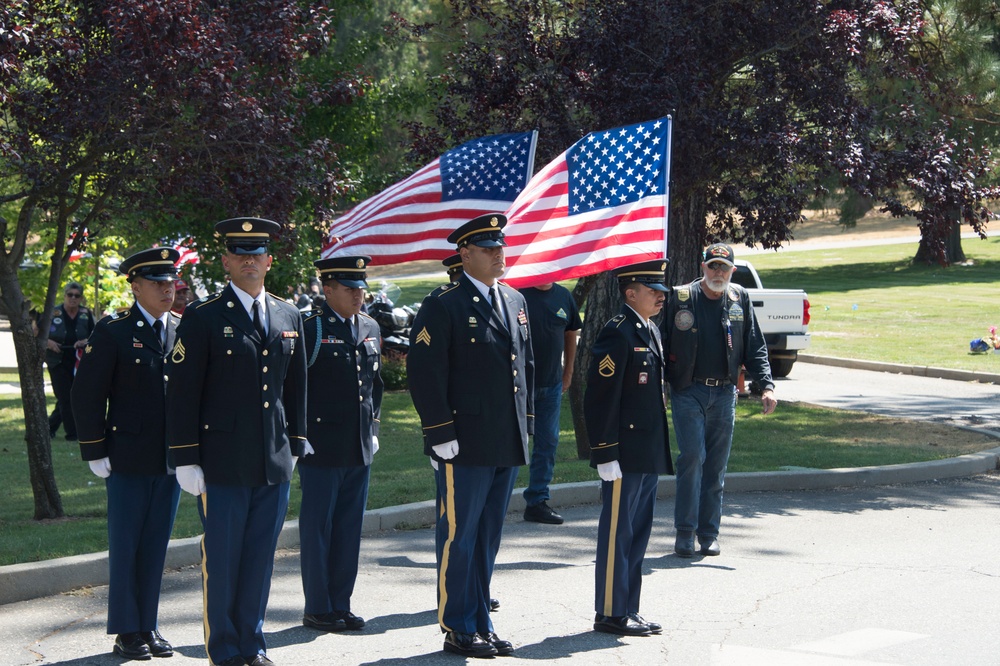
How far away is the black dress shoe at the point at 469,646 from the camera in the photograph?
237 inches

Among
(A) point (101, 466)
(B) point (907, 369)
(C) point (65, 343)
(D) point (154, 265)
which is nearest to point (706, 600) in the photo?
(A) point (101, 466)

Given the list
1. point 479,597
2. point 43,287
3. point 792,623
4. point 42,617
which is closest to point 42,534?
point 42,617

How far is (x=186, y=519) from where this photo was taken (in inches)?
351

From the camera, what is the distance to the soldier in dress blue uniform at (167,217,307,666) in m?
5.62

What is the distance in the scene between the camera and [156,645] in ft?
19.8

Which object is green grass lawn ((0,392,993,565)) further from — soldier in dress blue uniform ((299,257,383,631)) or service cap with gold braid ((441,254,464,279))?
service cap with gold braid ((441,254,464,279))

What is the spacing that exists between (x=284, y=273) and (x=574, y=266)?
9855 millimetres

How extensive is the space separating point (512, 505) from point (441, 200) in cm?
302

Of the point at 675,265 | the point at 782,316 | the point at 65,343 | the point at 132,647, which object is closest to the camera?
the point at 132,647

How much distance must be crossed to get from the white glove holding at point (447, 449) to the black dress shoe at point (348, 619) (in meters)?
1.12

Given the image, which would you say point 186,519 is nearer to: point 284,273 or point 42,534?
point 42,534

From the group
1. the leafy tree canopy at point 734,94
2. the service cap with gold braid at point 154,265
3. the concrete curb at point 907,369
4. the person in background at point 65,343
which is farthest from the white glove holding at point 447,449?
the concrete curb at point 907,369

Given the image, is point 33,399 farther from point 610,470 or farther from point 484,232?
point 610,470

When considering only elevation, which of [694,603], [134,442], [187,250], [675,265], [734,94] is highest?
[734,94]
